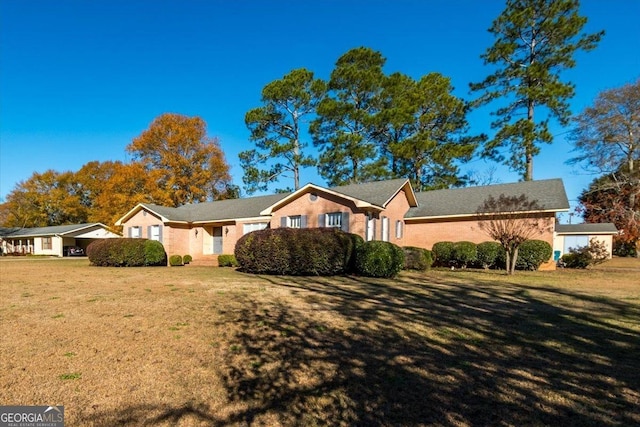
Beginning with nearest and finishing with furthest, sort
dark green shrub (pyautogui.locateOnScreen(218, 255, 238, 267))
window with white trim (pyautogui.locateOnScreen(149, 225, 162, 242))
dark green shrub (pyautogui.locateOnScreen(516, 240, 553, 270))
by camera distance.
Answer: dark green shrub (pyautogui.locateOnScreen(516, 240, 553, 270)), dark green shrub (pyautogui.locateOnScreen(218, 255, 238, 267)), window with white trim (pyautogui.locateOnScreen(149, 225, 162, 242))

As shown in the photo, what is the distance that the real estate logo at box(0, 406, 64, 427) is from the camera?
311cm

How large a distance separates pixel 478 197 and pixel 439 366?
17.1 metres

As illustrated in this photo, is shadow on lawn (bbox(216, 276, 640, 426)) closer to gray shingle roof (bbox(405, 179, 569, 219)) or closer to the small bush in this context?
gray shingle roof (bbox(405, 179, 569, 219))

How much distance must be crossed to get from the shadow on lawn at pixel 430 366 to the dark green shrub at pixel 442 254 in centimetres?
995

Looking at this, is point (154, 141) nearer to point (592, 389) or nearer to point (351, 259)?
point (351, 259)

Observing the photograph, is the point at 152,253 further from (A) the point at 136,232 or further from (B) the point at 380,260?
(B) the point at 380,260

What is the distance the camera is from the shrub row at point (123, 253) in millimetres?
18000

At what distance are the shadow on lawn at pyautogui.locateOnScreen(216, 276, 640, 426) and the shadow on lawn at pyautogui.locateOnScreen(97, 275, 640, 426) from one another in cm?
2

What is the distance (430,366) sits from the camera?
420 cm

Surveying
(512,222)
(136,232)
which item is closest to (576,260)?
(512,222)

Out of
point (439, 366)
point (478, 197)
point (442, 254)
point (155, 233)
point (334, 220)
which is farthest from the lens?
point (155, 233)

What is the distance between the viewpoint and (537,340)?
516 centimetres

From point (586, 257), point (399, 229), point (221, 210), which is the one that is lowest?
point (586, 257)

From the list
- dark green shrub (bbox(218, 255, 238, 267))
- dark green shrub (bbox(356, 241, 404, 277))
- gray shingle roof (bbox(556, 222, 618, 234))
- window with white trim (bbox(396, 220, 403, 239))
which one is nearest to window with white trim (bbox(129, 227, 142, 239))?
dark green shrub (bbox(218, 255, 238, 267))
